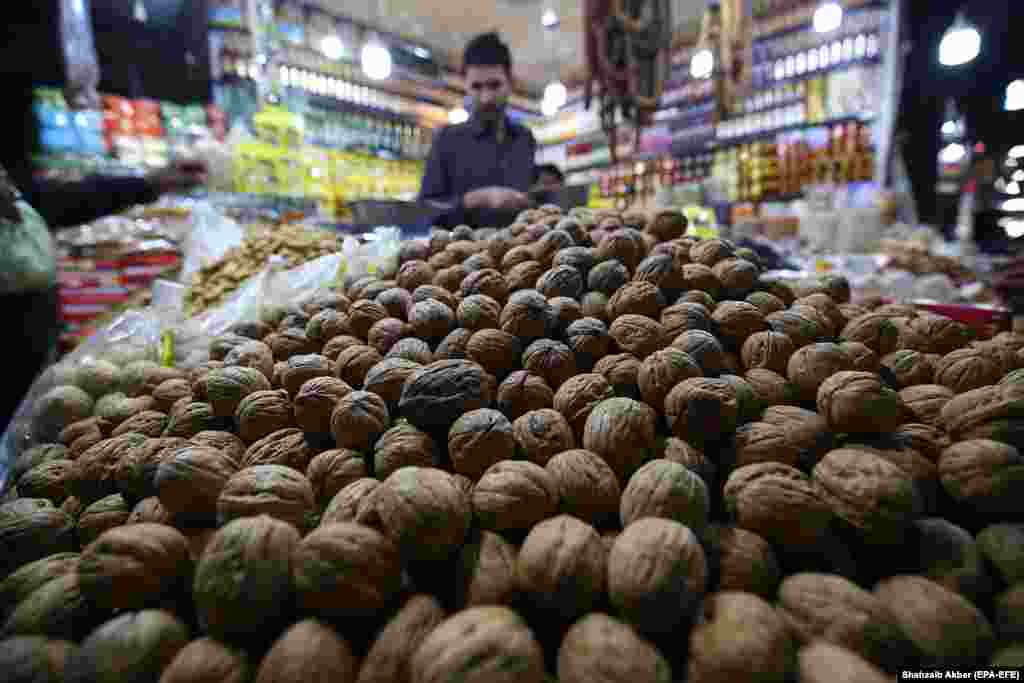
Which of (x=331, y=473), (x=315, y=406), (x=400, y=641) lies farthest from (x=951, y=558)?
(x=315, y=406)

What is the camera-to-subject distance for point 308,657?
2.36 ft

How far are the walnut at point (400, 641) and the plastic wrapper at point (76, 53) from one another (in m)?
5.17

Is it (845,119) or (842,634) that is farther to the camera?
(845,119)

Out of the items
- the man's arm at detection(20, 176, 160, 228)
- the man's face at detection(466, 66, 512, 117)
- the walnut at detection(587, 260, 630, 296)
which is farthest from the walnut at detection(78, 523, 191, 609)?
the man's face at detection(466, 66, 512, 117)

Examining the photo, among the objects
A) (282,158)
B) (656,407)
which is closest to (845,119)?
(282,158)

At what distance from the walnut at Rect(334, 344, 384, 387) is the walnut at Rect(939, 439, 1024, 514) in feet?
4.04

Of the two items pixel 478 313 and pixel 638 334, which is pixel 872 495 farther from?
pixel 478 313

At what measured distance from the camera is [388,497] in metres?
0.88

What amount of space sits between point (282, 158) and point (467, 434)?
155 inches

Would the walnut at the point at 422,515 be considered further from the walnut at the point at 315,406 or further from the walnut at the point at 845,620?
the walnut at the point at 845,620

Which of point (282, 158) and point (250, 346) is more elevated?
point (282, 158)

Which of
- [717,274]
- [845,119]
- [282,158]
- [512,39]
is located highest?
[512,39]

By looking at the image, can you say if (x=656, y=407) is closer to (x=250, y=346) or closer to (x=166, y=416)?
(x=250, y=346)

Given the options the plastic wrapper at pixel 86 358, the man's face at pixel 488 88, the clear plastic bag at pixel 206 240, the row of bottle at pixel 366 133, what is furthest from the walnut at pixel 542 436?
the row of bottle at pixel 366 133
